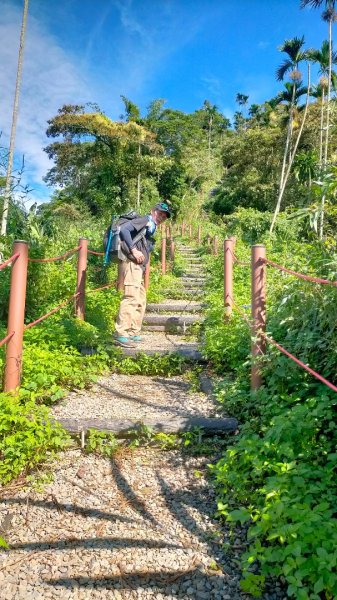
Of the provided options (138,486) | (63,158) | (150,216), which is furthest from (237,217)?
(138,486)

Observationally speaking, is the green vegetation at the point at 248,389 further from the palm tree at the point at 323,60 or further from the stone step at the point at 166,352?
the palm tree at the point at 323,60

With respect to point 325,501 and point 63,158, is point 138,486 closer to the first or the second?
point 325,501

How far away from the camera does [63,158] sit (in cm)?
2322

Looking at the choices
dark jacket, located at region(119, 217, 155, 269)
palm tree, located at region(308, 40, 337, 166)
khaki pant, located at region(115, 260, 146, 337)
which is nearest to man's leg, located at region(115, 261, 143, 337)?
khaki pant, located at region(115, 260, 146, 337)

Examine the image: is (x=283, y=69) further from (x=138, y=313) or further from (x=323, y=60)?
(x=138, y=313)

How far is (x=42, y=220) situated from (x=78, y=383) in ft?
11.4

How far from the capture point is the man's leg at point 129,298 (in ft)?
15.2

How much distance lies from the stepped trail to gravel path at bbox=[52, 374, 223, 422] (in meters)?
0.02

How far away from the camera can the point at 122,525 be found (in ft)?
6.67

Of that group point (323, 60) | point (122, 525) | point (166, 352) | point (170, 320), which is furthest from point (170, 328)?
point (323, 60)

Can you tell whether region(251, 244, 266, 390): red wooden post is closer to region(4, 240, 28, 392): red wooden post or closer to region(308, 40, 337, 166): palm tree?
region(4, 240, 28, 392): red wooden post

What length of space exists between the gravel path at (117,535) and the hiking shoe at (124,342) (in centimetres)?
195

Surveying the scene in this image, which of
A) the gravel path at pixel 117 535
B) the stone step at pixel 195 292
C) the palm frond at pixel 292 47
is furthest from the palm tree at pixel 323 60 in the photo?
the gravel path at pixel 117 535

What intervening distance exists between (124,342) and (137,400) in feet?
3.93
